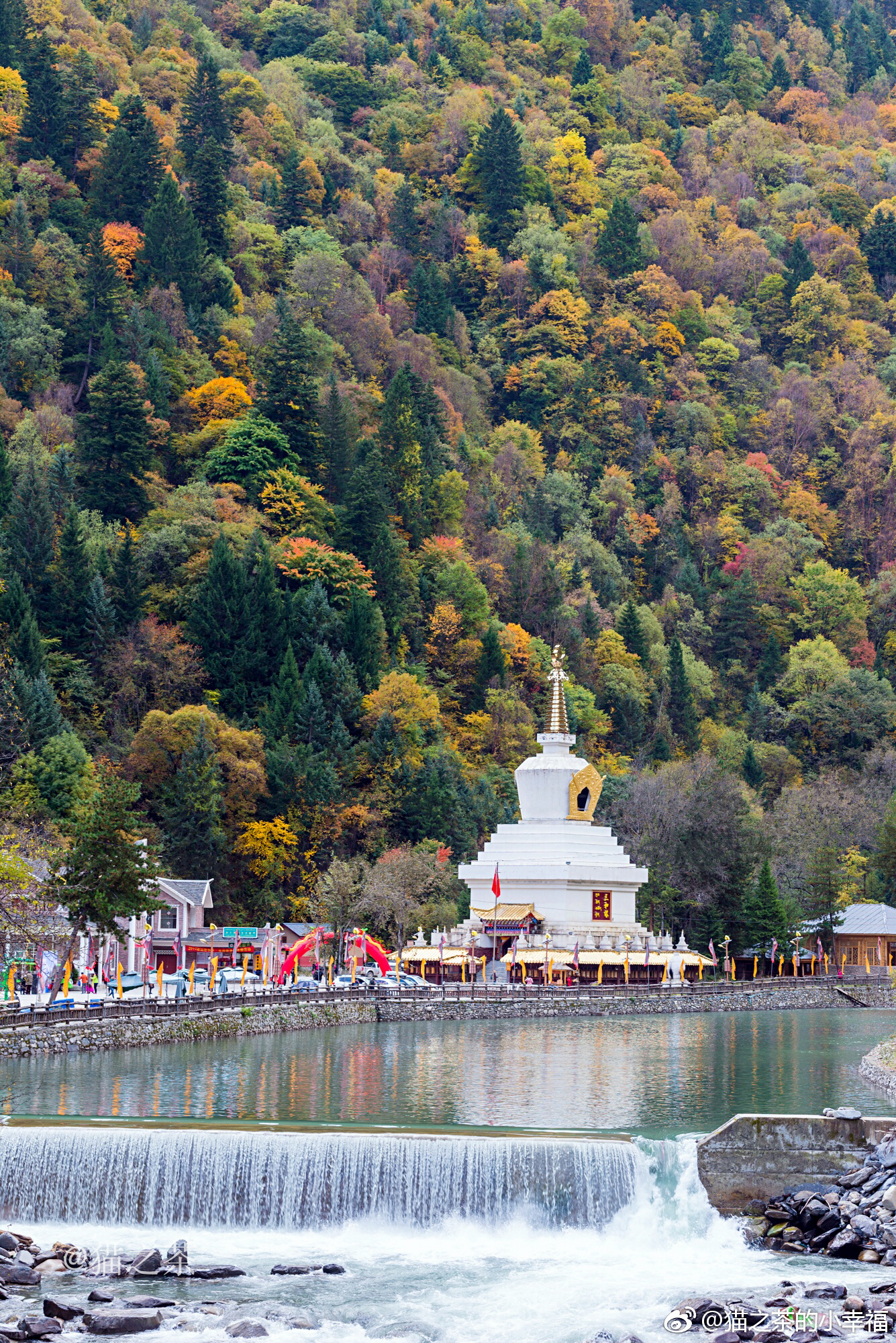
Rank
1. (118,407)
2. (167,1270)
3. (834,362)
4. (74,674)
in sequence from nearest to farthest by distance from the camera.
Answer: (167,1270)
(74,674)
(118,407)
(834,362)

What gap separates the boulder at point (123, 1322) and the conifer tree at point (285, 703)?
63.6 metres

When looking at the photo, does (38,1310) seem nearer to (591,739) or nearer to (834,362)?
(591,739)

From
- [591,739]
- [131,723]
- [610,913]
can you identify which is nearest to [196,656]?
[131,723]

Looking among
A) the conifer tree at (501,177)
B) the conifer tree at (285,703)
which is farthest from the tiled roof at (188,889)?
the conifer tree at (501,177)

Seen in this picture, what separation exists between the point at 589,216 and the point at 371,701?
98154 millimetres

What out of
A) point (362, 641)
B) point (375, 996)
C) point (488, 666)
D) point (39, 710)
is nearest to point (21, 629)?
point (39, 710)

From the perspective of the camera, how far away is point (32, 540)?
97062 mm

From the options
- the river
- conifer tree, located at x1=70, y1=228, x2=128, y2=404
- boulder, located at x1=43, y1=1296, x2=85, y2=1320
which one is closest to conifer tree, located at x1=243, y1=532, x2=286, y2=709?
conifer tree, located at x1=70, y1=228, x2=128, y2=404

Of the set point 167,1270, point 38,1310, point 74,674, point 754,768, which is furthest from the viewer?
point 754,768

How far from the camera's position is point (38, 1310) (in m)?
29.1

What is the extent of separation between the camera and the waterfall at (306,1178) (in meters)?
34.5

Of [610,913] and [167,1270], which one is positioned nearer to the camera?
[167,1270]

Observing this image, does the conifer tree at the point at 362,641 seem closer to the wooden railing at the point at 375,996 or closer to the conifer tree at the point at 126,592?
the conifer tree at the point at 126,592

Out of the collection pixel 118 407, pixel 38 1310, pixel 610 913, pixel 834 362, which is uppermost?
pixel 834 362
